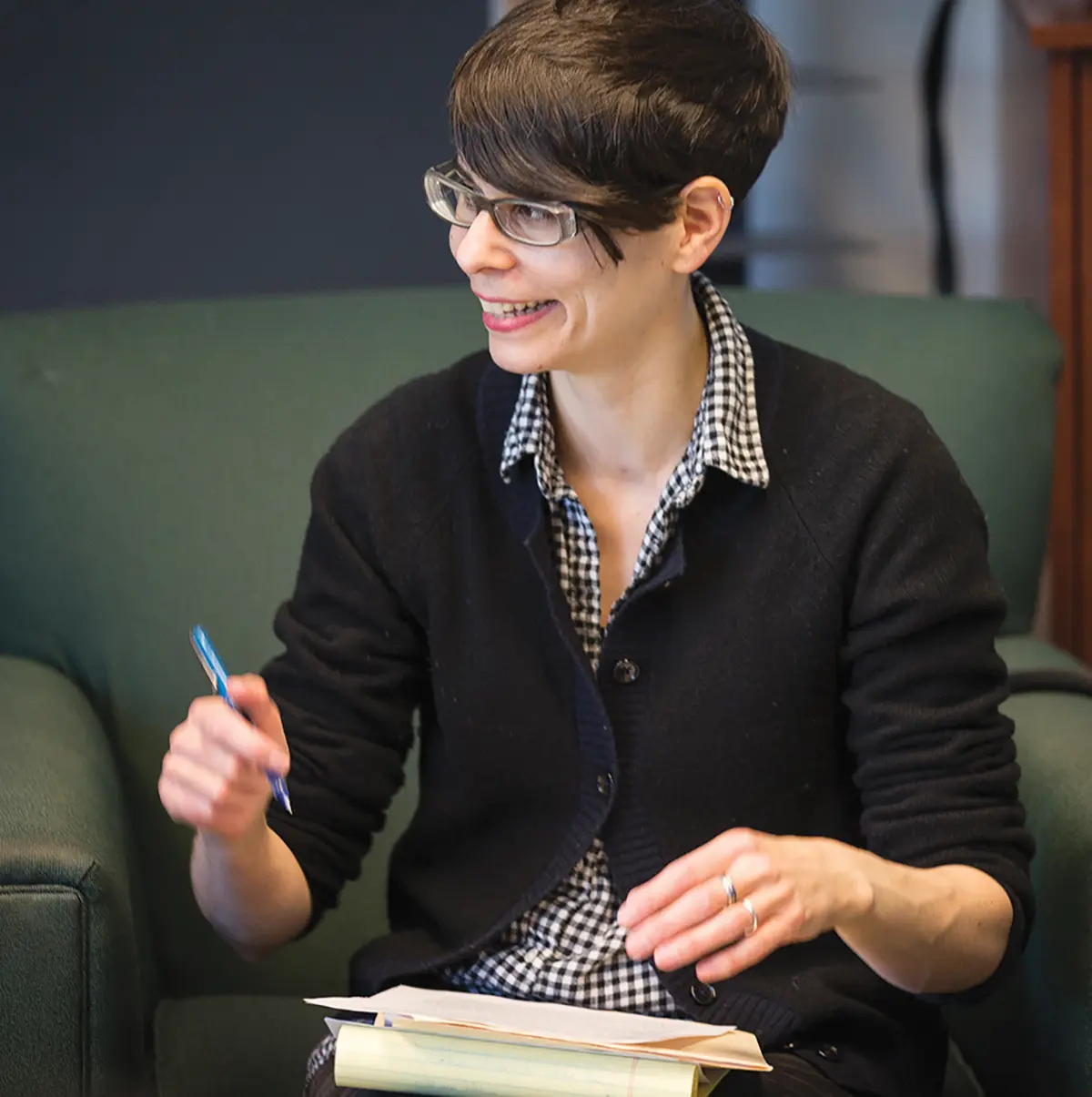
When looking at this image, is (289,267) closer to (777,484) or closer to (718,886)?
(777,484)

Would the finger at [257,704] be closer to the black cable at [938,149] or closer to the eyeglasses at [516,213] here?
the eyeglasses at [516,213]

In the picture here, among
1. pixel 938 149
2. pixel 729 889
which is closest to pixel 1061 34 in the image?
pixel 938 149

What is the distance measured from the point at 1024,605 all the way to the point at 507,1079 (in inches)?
32.1

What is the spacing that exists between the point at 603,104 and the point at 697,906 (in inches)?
19.1

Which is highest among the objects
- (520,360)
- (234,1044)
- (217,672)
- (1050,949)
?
(520,360)

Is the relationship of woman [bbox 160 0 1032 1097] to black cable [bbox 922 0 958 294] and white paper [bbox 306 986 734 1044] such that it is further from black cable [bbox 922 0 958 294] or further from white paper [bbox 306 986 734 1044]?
black cable [bbox 922 0 958 294]

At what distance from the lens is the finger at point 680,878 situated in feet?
2.97

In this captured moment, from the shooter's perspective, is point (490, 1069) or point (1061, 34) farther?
point (1061, 34)

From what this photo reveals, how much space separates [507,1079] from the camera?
88 centimetres

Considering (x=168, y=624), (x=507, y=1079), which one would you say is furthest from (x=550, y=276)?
(x=168, y=624)

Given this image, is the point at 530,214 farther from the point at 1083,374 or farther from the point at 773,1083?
the point at 1083,374

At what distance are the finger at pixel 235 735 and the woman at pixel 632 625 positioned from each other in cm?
6

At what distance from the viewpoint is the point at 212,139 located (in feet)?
6.19

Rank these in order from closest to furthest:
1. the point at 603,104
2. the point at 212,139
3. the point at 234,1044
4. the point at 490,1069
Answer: the point at 490,1069, the point at 603,104, the point at 234,1044, the point at 212,139
